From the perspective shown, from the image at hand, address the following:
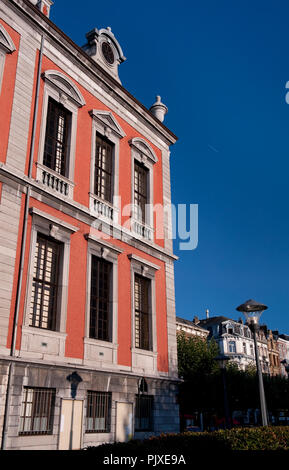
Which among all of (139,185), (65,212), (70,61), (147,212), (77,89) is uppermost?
(70,61)

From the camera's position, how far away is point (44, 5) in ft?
61.9

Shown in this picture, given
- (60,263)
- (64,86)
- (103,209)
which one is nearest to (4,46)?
(64,86)

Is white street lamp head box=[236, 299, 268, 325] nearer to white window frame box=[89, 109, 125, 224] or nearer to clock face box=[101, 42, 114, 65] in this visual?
white window frame box=[89, 109, 125, 224]

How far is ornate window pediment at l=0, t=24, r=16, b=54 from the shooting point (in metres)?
15.3

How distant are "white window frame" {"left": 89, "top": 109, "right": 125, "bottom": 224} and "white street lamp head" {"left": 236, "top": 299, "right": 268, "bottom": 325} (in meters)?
6.80

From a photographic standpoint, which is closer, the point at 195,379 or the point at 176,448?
the point at 176,448

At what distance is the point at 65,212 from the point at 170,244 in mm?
7196

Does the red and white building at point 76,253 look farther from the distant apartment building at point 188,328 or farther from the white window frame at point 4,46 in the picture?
the distant apartment building at point 188,328

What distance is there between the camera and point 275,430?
11.0m

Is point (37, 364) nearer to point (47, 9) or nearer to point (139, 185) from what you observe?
point (139, 185)

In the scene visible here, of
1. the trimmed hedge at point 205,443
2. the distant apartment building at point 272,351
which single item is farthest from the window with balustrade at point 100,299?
the distant apartment building at point 272,351

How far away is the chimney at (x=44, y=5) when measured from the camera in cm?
1866

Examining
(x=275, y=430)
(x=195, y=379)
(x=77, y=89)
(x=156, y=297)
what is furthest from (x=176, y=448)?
(x=195, y=379)

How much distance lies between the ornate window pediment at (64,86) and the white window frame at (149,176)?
3.66 metres
